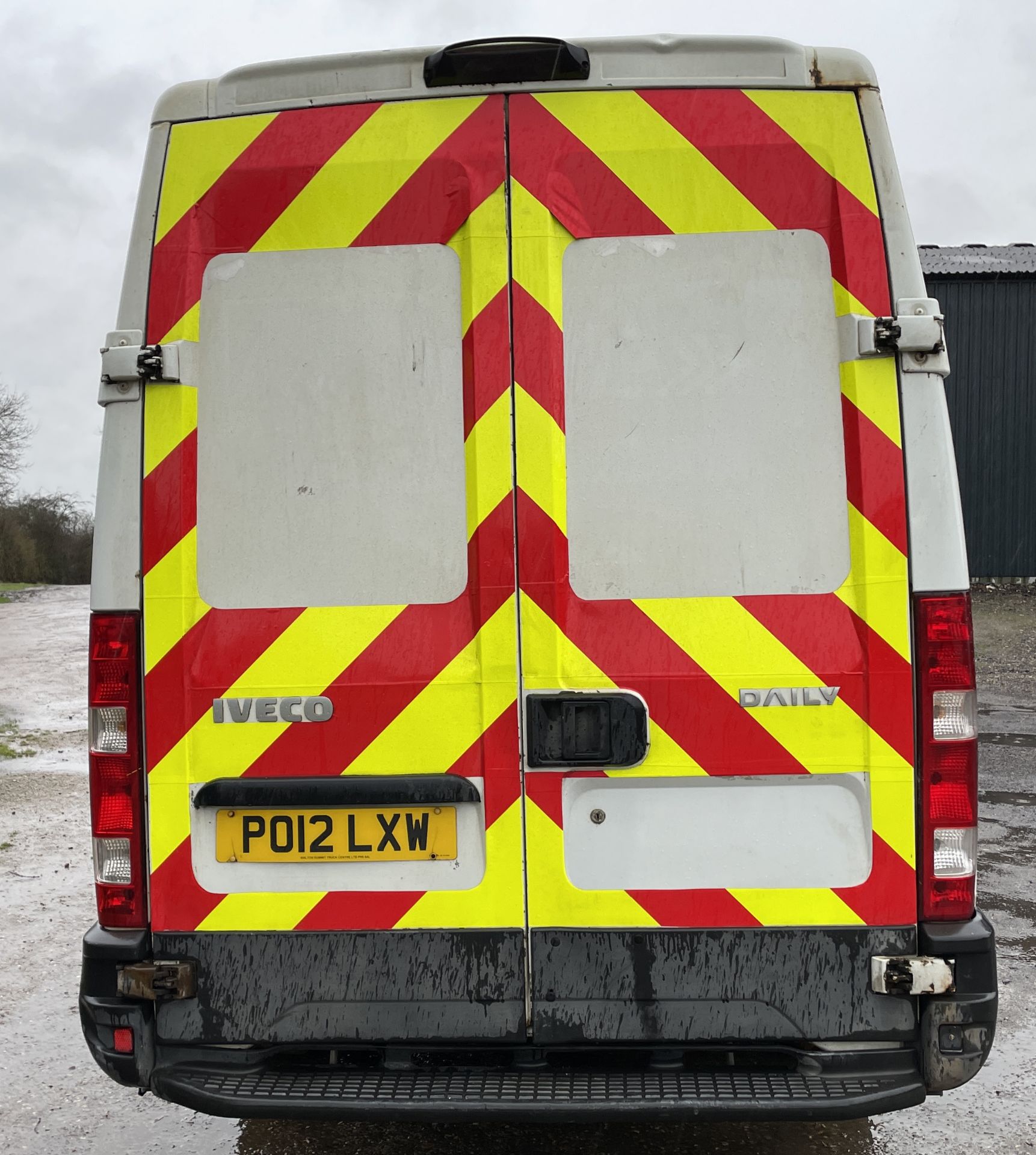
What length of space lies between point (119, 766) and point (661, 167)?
6.01 ft

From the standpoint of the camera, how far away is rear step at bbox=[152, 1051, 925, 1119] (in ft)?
8.11

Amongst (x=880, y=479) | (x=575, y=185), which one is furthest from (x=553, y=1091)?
(x=575, y=185)

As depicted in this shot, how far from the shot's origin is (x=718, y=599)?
2592mm

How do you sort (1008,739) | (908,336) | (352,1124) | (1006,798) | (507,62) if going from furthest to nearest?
(1008,739), (1006,798), (352,1124), (507,62), (908,336)

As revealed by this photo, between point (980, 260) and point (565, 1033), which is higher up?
point (980, 260)

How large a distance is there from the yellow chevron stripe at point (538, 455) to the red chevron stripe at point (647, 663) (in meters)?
0.02

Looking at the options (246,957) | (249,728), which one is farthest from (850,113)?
(246,957)

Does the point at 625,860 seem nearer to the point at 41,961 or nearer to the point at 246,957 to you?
the point at 246,957

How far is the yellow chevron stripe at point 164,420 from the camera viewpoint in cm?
268

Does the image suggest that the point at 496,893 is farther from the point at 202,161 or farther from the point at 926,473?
the point at 202,161

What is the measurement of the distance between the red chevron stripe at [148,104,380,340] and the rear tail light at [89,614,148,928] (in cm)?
71

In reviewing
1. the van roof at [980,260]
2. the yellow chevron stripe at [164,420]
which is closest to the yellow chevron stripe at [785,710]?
the yellow chevron stripe at [164,420]

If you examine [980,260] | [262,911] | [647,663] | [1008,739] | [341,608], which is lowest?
[1008,739]

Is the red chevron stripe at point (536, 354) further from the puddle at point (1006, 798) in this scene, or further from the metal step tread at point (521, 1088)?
the puddle at point (1006, 798)
